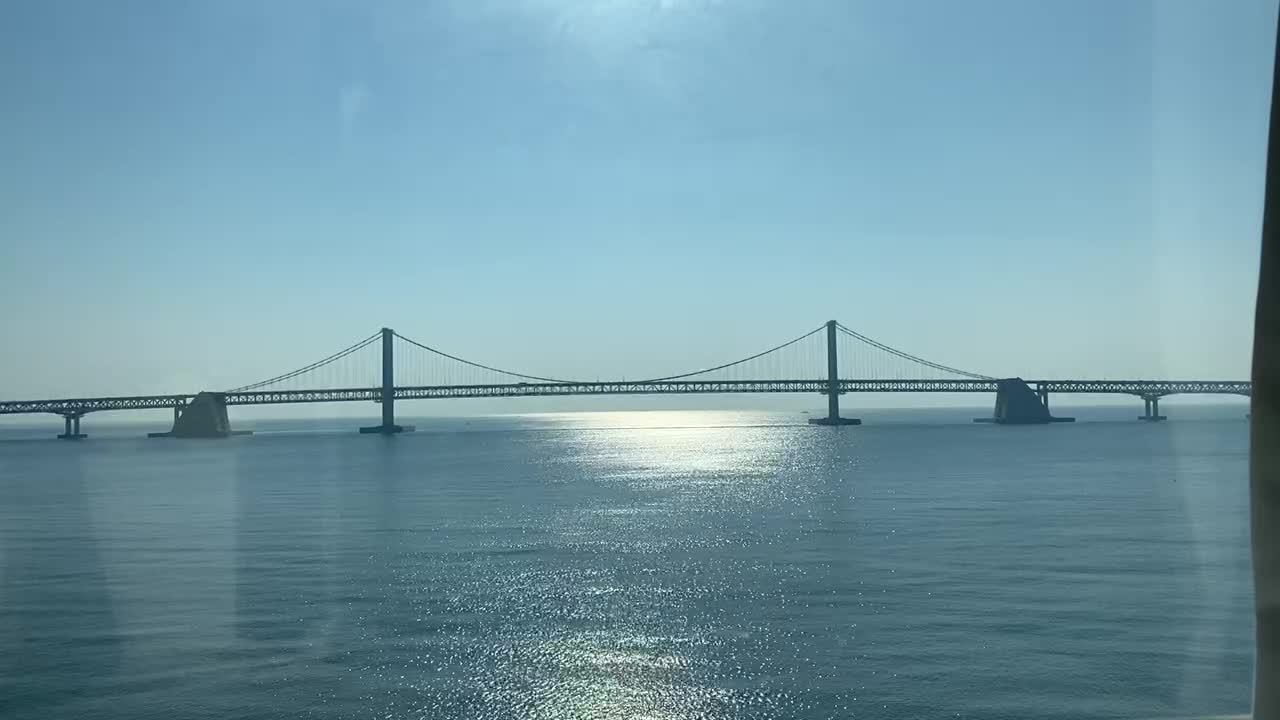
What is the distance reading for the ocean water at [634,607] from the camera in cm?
1129

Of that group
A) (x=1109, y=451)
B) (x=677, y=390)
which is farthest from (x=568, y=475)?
(x=677, y=390)

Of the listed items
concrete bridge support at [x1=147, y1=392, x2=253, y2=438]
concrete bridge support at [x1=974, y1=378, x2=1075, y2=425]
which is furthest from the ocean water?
concrete bridge support at [x1=974, y1=378, x2=1075, y2=425]

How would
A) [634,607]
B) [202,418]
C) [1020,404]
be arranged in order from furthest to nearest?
[1020,404] → [202,418] → [634,607]

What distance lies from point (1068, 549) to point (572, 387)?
90.5 metres

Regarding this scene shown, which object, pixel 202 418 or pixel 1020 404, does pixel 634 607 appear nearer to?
pixel 202 418

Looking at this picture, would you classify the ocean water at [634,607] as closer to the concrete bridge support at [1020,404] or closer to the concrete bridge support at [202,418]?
the concrete bridge support at [202,418]

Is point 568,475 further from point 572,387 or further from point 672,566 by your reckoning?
point 572,387

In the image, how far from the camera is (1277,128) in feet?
9.59

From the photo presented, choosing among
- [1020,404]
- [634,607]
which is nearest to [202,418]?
[1020,404]

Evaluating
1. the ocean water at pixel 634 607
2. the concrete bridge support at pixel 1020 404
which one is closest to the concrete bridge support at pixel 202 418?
the ocean water at pixel 634 607

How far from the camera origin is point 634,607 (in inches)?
658

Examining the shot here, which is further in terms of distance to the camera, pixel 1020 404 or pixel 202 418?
pixel 1020 404

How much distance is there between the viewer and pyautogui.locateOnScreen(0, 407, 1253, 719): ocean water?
1129cm

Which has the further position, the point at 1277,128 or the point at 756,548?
the point at 756,548
